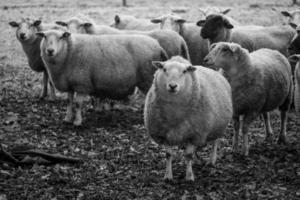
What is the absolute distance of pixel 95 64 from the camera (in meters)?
9.34

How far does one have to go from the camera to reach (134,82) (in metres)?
9.62

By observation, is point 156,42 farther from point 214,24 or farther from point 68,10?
point 68,10

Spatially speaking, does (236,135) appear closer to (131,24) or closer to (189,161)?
(189,161)

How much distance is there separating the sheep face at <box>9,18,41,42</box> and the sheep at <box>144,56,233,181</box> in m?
5.48

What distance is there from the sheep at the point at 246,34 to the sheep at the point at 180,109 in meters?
4.48

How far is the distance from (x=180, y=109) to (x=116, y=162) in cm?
161

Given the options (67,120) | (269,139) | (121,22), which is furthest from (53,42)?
(121,22)

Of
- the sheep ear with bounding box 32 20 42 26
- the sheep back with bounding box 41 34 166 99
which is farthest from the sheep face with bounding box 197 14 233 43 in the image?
the sheep ear with bounding box 32 20 42 26

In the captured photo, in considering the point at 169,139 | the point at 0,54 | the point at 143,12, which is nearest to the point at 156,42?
the point at 169,139

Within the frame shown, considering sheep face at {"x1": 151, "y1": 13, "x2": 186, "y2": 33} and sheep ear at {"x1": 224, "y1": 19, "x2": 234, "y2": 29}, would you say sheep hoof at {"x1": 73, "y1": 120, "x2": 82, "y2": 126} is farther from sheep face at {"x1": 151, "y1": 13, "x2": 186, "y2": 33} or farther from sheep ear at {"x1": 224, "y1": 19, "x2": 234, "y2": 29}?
sheep face at {"x1": 151, "y1": 13, "x2": 186, "y2": 33}

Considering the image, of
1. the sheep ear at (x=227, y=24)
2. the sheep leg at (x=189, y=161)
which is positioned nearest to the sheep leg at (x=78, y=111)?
the sheep leg at (x=189, y=161)

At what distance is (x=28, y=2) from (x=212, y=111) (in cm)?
2053

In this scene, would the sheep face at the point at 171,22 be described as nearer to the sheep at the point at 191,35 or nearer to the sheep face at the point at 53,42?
the sheep at the point at 191,35

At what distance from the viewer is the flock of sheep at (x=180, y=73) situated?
6.49 meters
